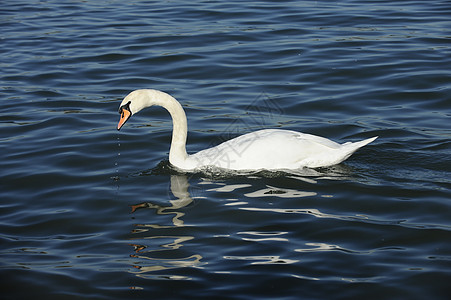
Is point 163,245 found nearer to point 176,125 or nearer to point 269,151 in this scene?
point 269,151

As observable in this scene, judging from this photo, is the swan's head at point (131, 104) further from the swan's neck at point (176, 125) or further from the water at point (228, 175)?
the water at point (228, 175)

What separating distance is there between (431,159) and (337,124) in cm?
184

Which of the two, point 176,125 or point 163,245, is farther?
point 176,125

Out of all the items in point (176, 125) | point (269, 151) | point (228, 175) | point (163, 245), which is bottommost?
point (163, 245)

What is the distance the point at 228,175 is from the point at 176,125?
0.99 m

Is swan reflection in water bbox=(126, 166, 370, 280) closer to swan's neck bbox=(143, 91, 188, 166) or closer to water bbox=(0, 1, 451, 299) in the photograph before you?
water bbox=(0, 1, 451, 299)

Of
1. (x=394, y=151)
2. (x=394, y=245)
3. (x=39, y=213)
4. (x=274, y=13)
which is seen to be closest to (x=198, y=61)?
(x=274, y=13)

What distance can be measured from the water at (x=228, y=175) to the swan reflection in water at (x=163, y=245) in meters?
0.02

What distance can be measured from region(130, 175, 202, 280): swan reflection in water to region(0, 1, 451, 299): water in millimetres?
22

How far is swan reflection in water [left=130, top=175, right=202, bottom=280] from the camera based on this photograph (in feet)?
21.5

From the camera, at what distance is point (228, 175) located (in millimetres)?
8727

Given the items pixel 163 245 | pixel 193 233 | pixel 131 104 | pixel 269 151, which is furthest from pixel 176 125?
pixel 163 245

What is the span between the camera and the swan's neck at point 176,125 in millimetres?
9039

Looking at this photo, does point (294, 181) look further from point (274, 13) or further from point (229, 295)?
point (274, 13)
